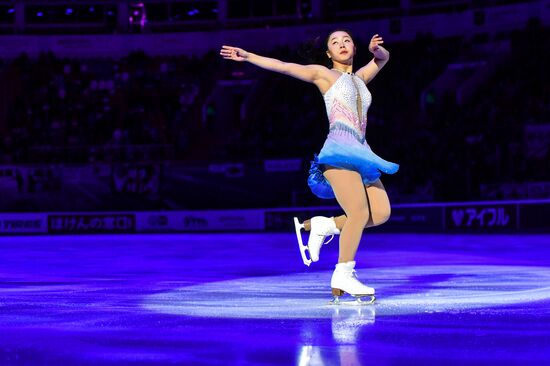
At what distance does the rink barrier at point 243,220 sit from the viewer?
730 inches

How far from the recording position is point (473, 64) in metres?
25.4

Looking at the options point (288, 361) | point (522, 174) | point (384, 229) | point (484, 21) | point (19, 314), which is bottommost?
point (384, 229)

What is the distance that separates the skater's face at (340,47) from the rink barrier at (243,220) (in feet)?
43.9

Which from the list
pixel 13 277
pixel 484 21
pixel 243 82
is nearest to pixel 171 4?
pixel 243 82

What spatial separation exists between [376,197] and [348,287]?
64cm

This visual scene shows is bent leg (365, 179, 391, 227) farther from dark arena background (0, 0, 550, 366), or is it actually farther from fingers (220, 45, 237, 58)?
fingers (220, 45, 237, 58)

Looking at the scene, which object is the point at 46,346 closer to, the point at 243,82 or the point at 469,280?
the point at 469,280

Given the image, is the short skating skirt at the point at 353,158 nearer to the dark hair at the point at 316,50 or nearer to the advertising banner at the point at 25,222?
the dark hair at the point at 316,50

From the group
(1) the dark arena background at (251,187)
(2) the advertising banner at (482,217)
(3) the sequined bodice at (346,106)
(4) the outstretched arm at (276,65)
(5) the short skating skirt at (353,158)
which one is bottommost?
(2) the advertising banner at (482,217)

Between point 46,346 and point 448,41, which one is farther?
point 448,41

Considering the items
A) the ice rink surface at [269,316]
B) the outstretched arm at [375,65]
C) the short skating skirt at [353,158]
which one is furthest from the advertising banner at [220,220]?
the short skating skirt at [353,158]

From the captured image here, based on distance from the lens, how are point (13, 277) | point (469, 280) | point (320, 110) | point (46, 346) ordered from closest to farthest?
point (46, 346) → point (469, 280) → point (13, 277) → point (320, 110)

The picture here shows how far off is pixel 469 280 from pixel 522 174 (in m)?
12.7

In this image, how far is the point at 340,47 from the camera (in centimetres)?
554
